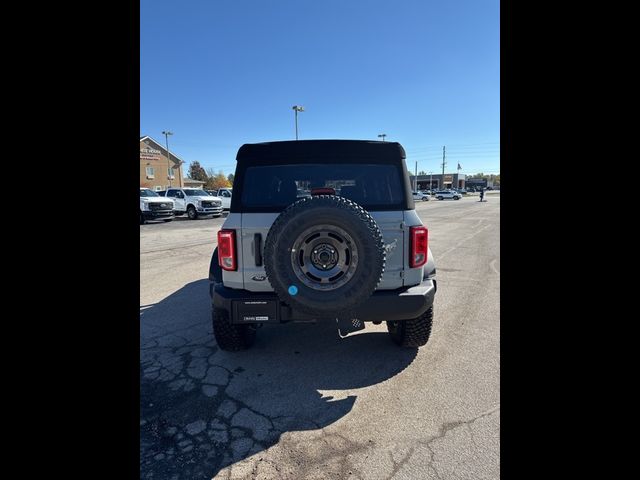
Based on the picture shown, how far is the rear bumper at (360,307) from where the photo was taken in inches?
99.6

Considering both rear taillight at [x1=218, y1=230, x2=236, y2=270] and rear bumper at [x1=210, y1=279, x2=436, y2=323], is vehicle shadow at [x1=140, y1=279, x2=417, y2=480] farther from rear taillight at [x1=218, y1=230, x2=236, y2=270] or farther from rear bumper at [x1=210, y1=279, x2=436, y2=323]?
rear taillight at [x1=218, y1=230, x2=236, y2=270]

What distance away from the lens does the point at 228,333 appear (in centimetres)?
314

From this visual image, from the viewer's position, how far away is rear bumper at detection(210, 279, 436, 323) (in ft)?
8.30

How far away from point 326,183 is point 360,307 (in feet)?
4.33

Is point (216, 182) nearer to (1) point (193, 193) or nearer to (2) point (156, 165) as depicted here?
(2) point (156, 165)

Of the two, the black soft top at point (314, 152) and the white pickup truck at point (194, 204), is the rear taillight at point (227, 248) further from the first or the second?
the white pickup truck at point (194, 204)

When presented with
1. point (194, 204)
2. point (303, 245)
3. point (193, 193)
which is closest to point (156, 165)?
point (193, 193)

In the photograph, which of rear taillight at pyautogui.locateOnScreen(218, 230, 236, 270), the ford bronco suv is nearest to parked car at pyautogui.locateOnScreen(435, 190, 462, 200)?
the ford bronco suv

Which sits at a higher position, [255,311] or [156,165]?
[156,165]
